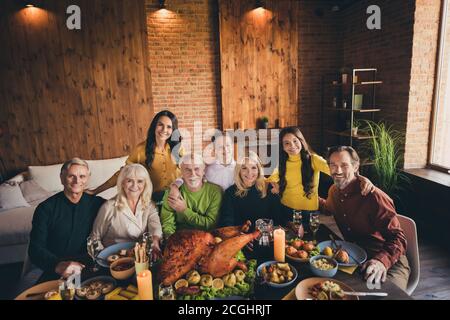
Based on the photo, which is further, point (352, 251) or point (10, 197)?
point (10, 197)

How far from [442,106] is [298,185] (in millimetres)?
2387

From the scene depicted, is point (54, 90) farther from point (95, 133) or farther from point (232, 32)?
point (232, 32)

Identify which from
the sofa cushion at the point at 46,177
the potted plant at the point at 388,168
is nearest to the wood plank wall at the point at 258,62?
the potted plant at the point at 388,168

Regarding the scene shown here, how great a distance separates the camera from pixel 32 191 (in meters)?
3.12

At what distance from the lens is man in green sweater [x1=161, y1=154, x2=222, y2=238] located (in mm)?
1863

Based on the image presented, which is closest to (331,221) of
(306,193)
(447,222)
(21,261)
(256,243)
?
(447,222)

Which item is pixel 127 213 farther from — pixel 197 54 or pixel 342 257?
pixel 197 54

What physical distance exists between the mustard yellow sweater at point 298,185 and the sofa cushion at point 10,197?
7.88 ft

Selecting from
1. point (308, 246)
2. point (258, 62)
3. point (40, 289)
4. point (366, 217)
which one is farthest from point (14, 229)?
point (258, 62)

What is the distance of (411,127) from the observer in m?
3.50

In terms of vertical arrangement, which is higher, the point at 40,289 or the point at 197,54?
the point at 197,54

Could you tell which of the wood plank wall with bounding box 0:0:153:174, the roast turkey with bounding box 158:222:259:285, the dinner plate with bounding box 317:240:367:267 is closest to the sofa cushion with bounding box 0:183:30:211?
the wood plank wall with bounding box 0:0:153:174

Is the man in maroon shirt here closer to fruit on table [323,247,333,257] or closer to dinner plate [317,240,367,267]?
dinner plate [317,240,367,267]

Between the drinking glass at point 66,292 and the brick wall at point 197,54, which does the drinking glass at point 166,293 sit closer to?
the drinking glass at point 66,292
